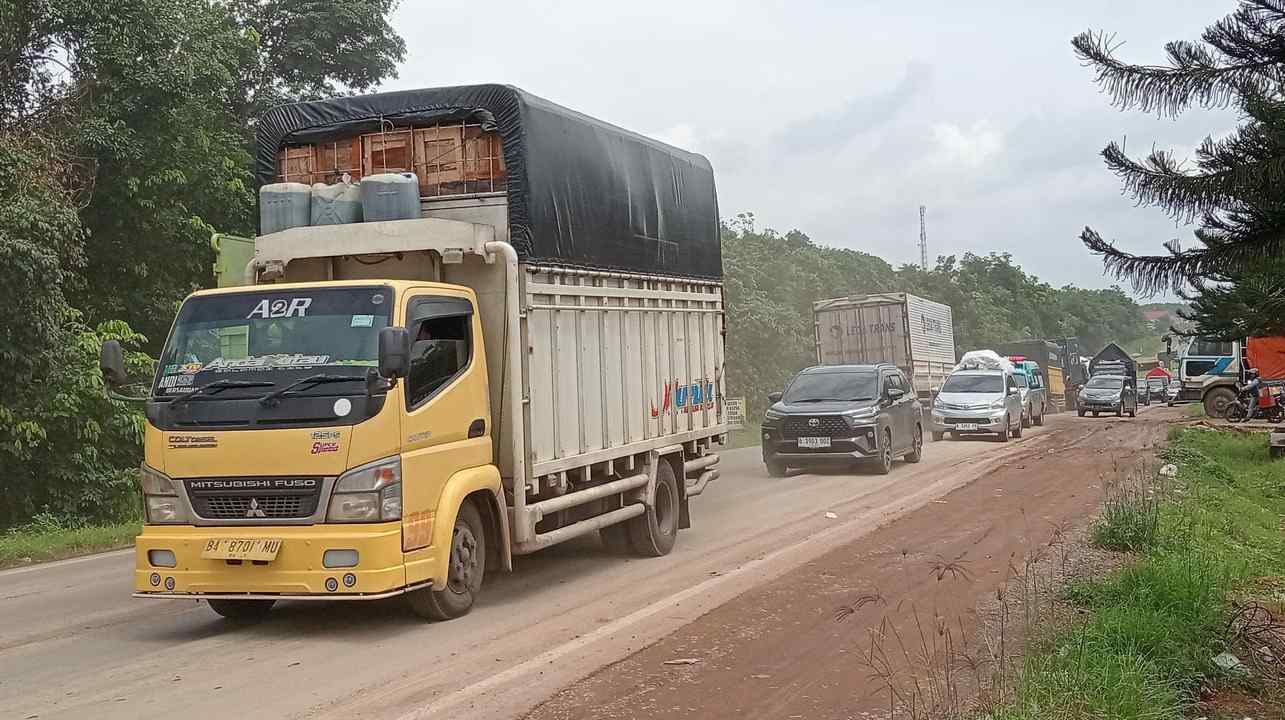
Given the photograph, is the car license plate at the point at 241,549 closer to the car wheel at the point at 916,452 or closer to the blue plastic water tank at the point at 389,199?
the blue plastic water tank at the point at 389,199

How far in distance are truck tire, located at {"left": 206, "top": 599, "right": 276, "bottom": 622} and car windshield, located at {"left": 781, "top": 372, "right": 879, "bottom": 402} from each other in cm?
1271

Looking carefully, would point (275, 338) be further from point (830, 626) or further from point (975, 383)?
point (975, 383)

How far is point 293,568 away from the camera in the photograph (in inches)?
285

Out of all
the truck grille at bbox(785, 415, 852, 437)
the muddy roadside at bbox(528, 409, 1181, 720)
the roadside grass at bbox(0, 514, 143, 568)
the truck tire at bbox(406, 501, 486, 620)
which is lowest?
the muddy roadside at bbox(528, 409, 1181, 720)

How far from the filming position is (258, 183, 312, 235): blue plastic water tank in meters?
9.05

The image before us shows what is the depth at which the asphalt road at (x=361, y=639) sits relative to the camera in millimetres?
6078

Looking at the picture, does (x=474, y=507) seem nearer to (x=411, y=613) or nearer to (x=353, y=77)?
(x=411, y=613)

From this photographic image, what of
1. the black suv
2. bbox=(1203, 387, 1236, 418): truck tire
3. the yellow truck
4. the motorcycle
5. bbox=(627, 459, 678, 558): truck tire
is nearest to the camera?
the yellow truck

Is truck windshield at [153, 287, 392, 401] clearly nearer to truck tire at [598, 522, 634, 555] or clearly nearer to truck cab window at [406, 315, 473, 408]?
truck cab window at [406, 315, 473, 408]

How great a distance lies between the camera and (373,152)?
945 centimetres

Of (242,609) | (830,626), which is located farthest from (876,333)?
(242,609)

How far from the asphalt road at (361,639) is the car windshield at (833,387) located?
732 centimetres

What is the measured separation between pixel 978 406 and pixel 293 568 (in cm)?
2258

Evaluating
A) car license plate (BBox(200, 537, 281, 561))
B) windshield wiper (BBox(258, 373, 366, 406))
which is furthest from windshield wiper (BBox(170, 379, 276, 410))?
car license plate (BBox(200, 537, 281, 561))
